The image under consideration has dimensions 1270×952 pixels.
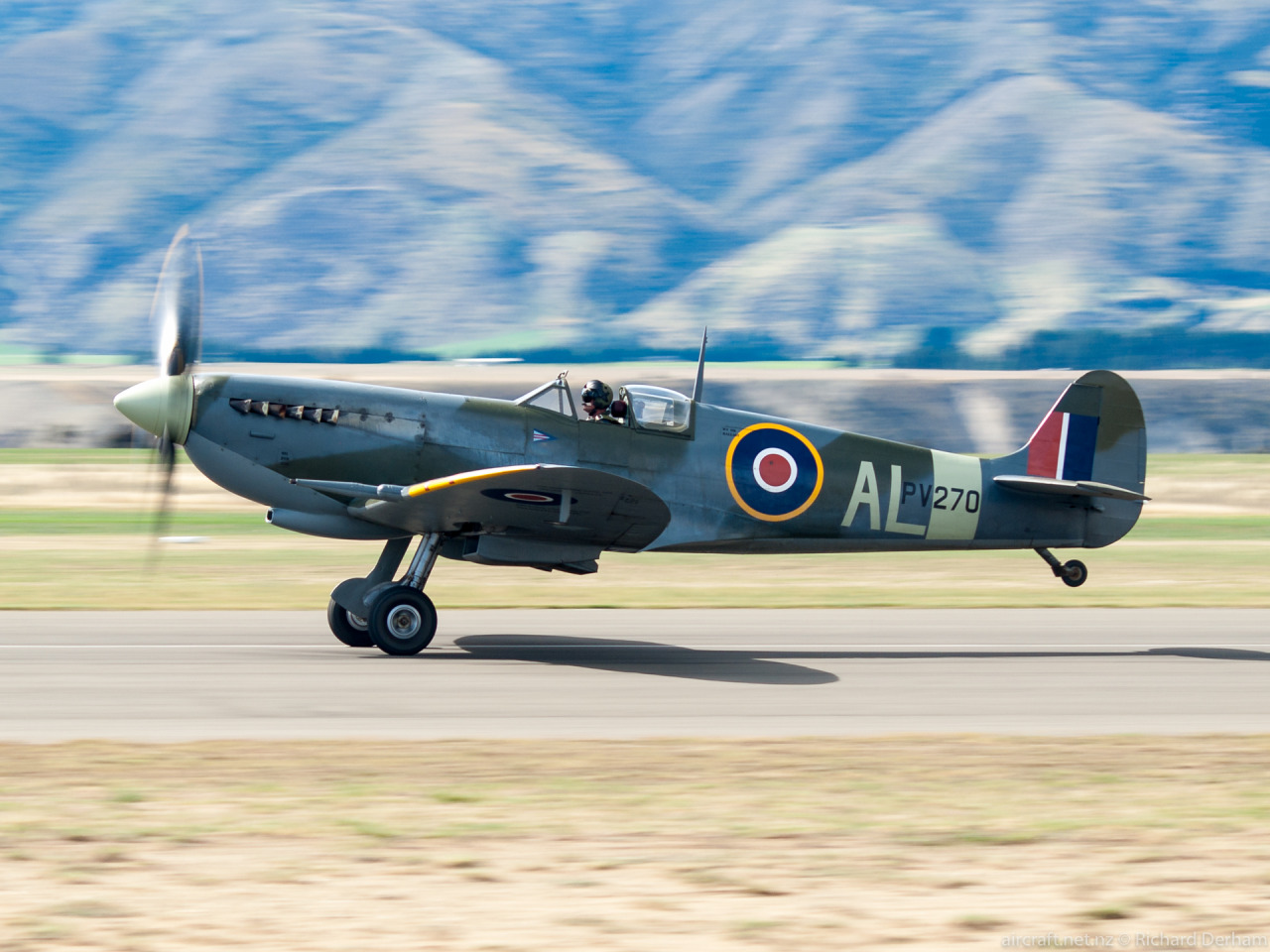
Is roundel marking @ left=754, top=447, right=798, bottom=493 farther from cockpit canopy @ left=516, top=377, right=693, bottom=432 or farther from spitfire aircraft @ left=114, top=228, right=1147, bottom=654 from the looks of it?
cockpit canopy @ left=516, top=377, right=693, bottom=432

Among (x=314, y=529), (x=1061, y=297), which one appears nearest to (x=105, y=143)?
(x=1061, y=297)

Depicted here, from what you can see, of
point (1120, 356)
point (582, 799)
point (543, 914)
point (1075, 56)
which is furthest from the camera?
point (1075, 56)

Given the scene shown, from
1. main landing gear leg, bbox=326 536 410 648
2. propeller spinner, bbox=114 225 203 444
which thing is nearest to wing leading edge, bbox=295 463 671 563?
main landing gear leg, bbox=326 536 410 648

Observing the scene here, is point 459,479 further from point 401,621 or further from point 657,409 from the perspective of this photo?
point 657,409

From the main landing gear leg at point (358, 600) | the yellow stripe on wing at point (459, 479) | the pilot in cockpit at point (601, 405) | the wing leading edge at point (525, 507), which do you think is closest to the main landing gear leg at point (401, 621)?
the main landing gear leg at point (358, 600)

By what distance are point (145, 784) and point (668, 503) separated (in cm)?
658

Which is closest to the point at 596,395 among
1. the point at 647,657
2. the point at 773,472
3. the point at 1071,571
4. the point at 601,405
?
the point at 601,405

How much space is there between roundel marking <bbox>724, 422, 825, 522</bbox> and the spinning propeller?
4.96 m

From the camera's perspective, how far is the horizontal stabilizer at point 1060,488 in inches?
555

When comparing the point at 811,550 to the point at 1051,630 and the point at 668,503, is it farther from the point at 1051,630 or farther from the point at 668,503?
the point at 1051,630

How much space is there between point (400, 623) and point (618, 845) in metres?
6.22

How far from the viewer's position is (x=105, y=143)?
150m

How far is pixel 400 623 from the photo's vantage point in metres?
12.2

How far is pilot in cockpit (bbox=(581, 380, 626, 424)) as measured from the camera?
12.9m
